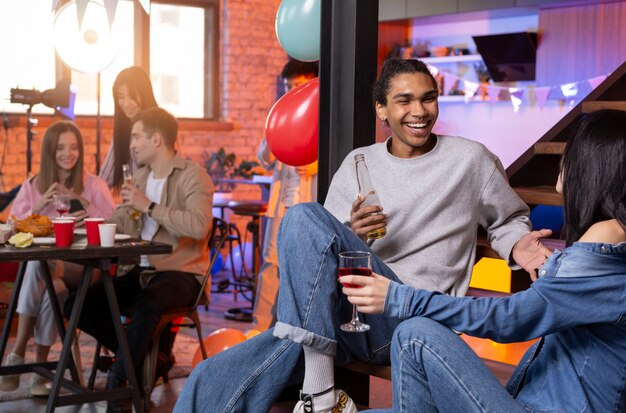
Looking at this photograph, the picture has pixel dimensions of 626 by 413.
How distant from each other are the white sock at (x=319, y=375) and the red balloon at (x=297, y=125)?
4.05 feet

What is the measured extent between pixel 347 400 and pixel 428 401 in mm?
441

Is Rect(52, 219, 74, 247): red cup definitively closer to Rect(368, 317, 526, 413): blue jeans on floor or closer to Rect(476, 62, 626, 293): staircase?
Rect(476, 62, 626, 293): staircase

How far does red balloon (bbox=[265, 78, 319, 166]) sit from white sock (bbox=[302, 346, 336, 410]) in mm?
1234

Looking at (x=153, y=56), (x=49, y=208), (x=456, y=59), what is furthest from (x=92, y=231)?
(x=456, y=59)

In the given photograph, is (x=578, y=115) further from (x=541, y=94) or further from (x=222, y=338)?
(x=541, y=94)

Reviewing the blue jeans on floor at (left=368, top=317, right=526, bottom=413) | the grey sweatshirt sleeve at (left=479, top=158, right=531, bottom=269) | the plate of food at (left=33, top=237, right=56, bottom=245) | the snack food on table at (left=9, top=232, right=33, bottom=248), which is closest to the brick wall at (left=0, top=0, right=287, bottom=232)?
the plate of food at (left=33, top=237, right=56, bottom=245)

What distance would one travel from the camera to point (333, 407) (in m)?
2.33

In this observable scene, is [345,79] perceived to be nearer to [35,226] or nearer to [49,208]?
[35,226]

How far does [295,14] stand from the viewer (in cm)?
350

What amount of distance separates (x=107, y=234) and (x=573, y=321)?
79.5 inches

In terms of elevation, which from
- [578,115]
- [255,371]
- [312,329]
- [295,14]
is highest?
[295,14]

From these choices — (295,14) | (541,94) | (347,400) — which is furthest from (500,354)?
(541,94)

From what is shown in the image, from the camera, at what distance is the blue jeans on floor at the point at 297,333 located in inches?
90.0

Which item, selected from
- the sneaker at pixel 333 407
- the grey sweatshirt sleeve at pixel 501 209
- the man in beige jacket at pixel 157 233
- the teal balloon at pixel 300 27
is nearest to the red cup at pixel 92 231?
the man in beige jacket at pixel 157 233
